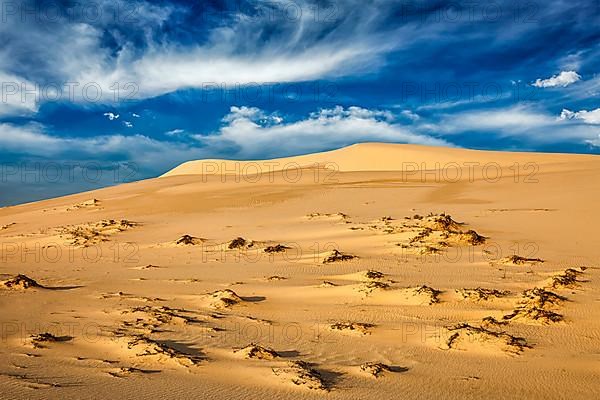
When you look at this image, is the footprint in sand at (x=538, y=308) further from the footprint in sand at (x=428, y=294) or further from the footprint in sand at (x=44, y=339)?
the footprint in sand at (x=44, y=339)

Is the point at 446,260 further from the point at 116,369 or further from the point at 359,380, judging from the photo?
the point at 116,369

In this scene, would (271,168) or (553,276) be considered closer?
(553,276)

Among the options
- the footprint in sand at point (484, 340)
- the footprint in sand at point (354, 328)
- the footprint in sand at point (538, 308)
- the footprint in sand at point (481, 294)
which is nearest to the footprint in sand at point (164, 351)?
the footprint in sand at point (354, 328)

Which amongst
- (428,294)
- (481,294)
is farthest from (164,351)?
(481,294)

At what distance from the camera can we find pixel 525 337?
4477 mm

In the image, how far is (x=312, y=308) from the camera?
5.73 metres

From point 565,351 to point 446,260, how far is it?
364 centimetres

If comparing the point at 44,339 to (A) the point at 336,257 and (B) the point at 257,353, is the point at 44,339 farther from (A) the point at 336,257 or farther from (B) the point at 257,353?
(A) the point at 336,257

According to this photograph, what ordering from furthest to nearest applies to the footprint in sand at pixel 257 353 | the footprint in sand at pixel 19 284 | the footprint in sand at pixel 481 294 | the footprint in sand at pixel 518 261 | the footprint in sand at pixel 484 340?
the footprint in sand at pixel 518 261 < the footprint in sand at pixel 19 284 < the footprint in sand at pixel 481 294 < the footprint in sand at pixel 484 340 < the footprint in sand at pixel 257 353

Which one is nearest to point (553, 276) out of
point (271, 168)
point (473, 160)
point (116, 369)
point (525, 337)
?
point (525, 337)

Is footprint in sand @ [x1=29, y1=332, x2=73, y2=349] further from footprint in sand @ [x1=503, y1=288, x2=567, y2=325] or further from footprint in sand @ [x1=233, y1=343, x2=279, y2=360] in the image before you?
footprint in sand @ [x1=503, y1=288, x2=567, y2=325]

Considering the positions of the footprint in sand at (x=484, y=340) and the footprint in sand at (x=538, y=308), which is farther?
the footprint in sand at (x=538, y=308)

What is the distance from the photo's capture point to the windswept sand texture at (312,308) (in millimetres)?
3555

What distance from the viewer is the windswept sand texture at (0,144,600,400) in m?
3.55
